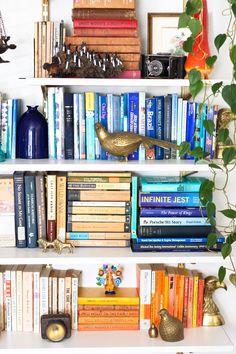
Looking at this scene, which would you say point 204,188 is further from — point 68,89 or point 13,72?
point 13,72

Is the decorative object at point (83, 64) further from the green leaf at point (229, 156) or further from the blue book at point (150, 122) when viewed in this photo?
the green leaf at point (229, 156)

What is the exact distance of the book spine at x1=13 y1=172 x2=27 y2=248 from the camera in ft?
6.76

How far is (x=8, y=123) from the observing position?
6.79 ft

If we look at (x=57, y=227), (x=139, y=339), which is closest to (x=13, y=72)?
(x=57, y=227)

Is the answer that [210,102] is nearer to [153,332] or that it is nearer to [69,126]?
[69,126]

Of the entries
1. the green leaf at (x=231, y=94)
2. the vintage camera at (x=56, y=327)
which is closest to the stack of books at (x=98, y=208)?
the vintage camera at (x=56, y=327)

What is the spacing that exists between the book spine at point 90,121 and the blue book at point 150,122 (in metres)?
0.18

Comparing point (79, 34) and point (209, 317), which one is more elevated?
point (79, 34)

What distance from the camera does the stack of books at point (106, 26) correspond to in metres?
1.95

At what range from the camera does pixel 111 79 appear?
6.25 feet

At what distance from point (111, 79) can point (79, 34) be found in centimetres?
19

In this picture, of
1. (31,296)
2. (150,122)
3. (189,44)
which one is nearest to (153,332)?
(31,296)

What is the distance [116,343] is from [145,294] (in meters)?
0.20

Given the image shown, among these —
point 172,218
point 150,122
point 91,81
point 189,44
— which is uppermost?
point 189,44
